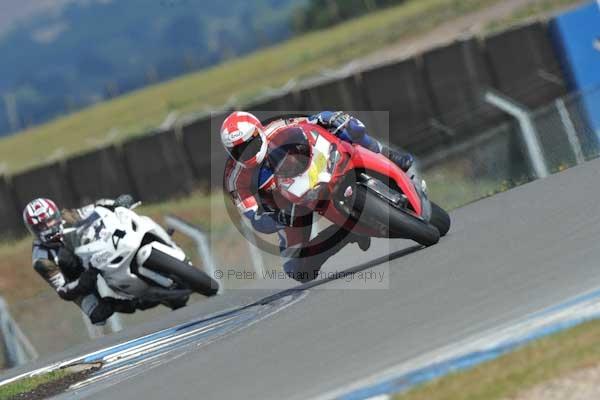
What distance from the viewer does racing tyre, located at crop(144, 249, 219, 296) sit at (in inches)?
503

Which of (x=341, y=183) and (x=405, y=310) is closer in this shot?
(x=405, y=310)

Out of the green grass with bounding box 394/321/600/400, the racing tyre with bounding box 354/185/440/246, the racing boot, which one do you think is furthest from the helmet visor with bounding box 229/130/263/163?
the green grass with bounding box 394/321/600/400

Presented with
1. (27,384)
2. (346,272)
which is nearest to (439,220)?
(346,272)

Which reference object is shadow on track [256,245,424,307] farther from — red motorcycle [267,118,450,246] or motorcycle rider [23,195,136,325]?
motorcycle rider [23,195,136,325]

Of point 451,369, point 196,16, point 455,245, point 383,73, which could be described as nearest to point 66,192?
point 383,73

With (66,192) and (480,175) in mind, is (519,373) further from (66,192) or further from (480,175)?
(66,192)

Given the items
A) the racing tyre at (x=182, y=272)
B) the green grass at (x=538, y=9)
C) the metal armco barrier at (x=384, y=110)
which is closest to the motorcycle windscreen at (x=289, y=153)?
the racing tyre at (x=182, y=272)

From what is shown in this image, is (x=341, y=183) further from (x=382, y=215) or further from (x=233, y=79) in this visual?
(x=233, y=79)

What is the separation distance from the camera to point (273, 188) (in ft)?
32.3

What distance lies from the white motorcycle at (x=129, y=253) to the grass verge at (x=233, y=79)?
24228 millimetres

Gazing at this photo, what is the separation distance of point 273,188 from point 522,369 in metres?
4.36

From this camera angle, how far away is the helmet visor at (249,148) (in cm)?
955

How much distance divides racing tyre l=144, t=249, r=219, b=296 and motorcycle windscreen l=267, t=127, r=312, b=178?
10.7ft

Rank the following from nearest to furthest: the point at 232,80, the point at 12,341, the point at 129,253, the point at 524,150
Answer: the point at 129,253 < the point at 524,150 < the point at 12,341 < the point at 232,80
